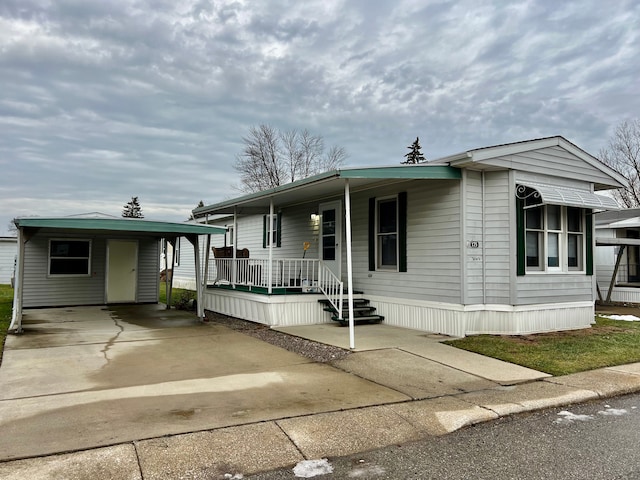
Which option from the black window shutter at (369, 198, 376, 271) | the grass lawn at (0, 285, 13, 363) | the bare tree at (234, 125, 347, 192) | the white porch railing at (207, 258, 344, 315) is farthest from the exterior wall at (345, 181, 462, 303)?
the bare tree at (234, 125, 347, 192)

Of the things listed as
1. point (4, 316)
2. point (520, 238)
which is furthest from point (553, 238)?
point (4, 316)

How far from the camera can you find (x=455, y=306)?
817 centimetres

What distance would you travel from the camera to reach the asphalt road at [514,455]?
310cm

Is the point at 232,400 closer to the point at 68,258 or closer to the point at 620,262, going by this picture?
the point at 68,258

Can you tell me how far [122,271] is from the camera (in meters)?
14.8

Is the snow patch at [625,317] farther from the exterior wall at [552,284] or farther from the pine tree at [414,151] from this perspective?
the pine tree at [414,151]

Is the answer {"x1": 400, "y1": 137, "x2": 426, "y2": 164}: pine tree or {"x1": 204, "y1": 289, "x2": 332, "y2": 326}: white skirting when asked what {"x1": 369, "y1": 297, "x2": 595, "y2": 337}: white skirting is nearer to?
{"x1": 204, "y1": 289, "x2": 332, "y2": 326}: white skirting

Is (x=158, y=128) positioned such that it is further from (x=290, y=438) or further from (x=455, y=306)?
(x=290, y=438)

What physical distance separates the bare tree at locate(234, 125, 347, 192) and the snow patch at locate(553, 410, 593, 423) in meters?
30.1

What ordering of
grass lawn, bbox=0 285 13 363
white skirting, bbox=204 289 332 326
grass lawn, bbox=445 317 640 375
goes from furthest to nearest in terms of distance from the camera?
white skirting, bbox=204 289 332 326
grass lawn, bbox=0 285 13 363
grass lawn, bbox=445 317 640 375

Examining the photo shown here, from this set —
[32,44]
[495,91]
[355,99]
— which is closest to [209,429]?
[32,44]

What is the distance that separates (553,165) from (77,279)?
13769 mm

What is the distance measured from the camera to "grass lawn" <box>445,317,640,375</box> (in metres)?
6.32

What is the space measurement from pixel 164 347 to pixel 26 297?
863cm
